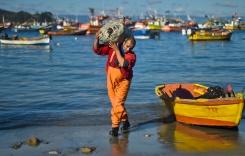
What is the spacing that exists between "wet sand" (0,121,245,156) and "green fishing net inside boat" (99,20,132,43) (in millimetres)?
1587

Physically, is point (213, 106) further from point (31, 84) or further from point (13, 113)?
point (31, 84)

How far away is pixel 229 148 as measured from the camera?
25.3 feet

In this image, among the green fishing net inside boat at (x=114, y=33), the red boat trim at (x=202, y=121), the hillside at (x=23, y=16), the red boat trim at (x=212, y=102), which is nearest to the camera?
the green fishing net inside boat at (x=114, y=33)

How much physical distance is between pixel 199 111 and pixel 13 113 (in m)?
4.34

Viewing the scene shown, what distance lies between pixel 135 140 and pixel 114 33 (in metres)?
1.70

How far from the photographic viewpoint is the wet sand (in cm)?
745

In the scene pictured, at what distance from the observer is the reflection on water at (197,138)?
7.76 m

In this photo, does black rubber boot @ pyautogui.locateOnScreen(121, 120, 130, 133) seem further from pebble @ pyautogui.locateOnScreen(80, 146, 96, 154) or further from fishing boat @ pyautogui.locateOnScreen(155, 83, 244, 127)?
pebble @ pyautogui.locateOnScreen(80, 146, 96, 154)

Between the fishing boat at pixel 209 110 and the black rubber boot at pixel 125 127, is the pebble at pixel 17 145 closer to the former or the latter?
the black rubber boot at pixel 125 127

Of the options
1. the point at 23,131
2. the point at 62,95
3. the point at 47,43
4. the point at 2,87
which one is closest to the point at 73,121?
the point at 23,131

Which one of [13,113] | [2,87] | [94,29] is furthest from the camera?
[94,29]

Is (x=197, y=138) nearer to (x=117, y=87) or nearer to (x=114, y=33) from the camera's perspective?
(x=117, y=87)

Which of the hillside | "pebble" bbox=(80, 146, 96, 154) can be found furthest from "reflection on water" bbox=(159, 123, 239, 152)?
the hillside

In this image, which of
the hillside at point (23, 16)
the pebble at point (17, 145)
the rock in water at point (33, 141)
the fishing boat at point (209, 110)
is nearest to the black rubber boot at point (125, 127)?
the fishing boat at point (209, 110)
